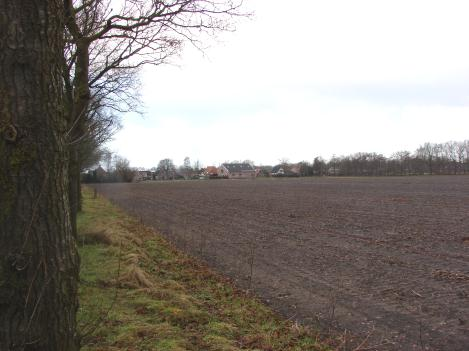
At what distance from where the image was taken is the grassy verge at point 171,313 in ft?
17.5

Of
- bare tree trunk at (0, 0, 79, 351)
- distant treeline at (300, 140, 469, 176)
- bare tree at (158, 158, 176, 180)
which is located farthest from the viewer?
bare tree at (158, 158, 176, 180)

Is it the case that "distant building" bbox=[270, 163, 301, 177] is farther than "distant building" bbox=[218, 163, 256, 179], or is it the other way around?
"distant building" bbox=[218, 163, 256, 179]

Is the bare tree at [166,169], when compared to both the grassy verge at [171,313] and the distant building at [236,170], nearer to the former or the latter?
the distant building at [236,170]

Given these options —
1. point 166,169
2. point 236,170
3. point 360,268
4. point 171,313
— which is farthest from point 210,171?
point 171,313

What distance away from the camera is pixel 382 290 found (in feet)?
28.7

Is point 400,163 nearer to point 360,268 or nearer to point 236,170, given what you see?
point 236,170

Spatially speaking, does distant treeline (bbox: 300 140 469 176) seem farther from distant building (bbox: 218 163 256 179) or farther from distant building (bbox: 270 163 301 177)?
distant building (bbox: 218 163 256 179)

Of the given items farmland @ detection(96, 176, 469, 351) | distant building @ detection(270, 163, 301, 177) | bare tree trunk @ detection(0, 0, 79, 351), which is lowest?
farmland @ detection(96, 176, 469, 351)

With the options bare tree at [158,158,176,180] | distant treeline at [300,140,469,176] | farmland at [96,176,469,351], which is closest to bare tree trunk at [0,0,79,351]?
farmland at [96,176,469,351]

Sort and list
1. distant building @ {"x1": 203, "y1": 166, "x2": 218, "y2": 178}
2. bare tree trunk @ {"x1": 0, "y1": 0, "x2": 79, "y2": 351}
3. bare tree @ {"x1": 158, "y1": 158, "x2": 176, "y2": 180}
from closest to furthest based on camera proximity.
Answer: bare tree trunk @ {"x1": 0, "y1": 0, "x2": 79, "y2": 351}, distant building @ {"x1": 203, "y1": 166, "x2": 218, "y2": 178}, bare tree @ {"x1": 158, "y1": 158, "x2": 176, "y2": 180}

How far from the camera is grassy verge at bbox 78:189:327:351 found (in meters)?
5.34

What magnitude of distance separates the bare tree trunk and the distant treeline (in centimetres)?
12694

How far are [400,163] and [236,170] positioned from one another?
65.9m

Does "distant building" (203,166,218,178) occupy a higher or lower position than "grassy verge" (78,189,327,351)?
higher
